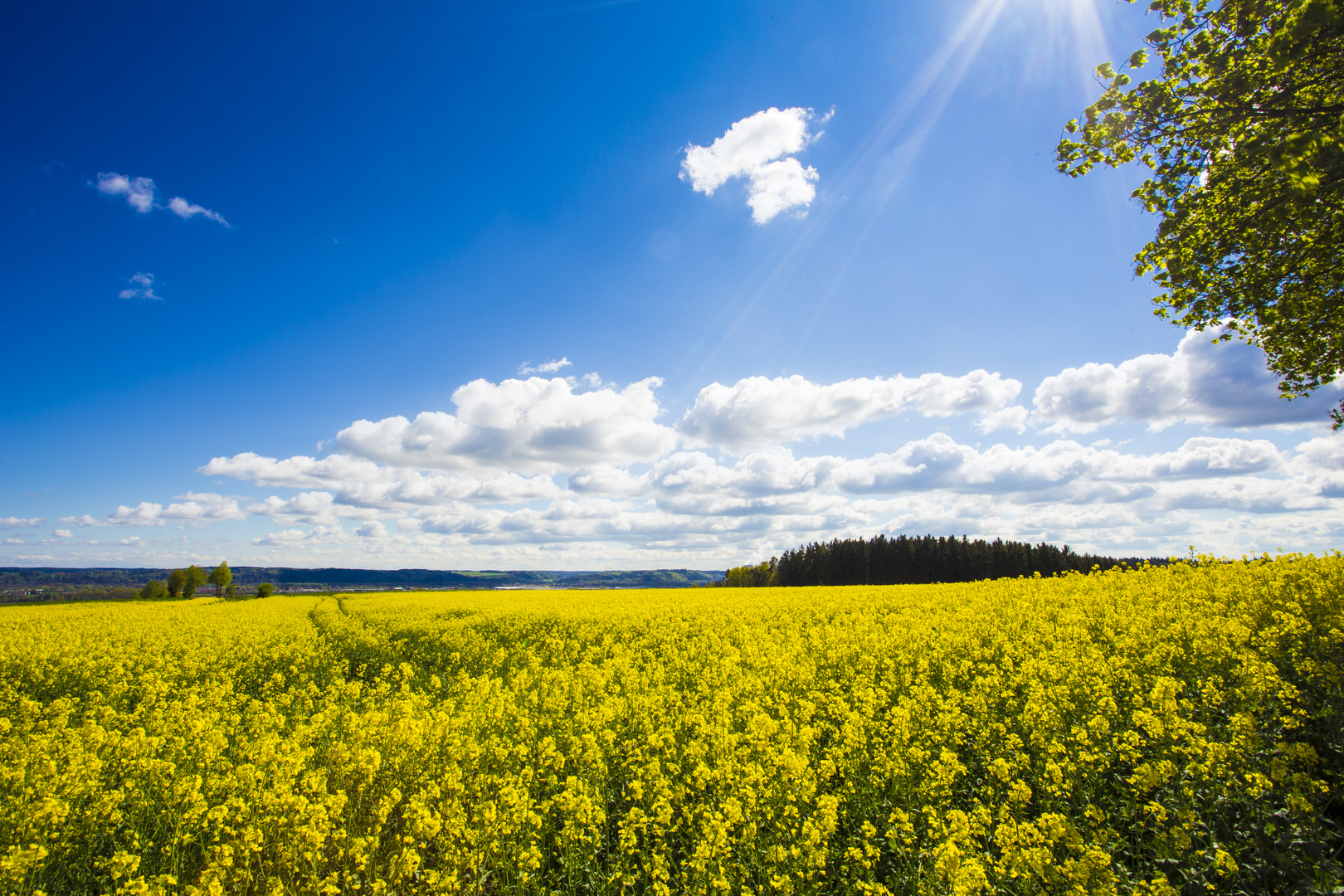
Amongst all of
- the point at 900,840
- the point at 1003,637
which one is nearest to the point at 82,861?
the point at 900,840

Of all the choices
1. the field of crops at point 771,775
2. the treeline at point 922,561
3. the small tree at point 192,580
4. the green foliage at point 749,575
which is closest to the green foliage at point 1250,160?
the field of crops at point 771,775

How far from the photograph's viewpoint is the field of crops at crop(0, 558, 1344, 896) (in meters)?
4.73

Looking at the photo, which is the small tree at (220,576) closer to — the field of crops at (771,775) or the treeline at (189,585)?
the treeline at (189,585)

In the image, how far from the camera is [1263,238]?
11203mm

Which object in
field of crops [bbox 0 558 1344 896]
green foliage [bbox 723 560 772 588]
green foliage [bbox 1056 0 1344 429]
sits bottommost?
green foliage [bbox 723 560 772 588]

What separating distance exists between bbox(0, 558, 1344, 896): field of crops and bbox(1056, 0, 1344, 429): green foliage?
597cm

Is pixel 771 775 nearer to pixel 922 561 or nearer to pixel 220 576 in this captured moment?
pixel 922 561

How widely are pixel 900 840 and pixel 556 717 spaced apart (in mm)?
4860

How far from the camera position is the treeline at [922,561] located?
72.6m

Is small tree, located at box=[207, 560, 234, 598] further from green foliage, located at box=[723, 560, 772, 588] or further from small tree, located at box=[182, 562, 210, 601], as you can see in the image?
green foliage, located at box=[723, 560, 772, 588]

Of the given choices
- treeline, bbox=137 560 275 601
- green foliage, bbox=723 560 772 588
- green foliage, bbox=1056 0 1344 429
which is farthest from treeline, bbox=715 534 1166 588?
treeline, bbox=137 560 275 601

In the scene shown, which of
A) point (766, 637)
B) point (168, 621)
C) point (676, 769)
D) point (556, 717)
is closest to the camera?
point (676, 769)

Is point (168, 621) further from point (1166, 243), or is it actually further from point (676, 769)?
point (1166, 243)

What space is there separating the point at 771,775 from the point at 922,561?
3019 inches
